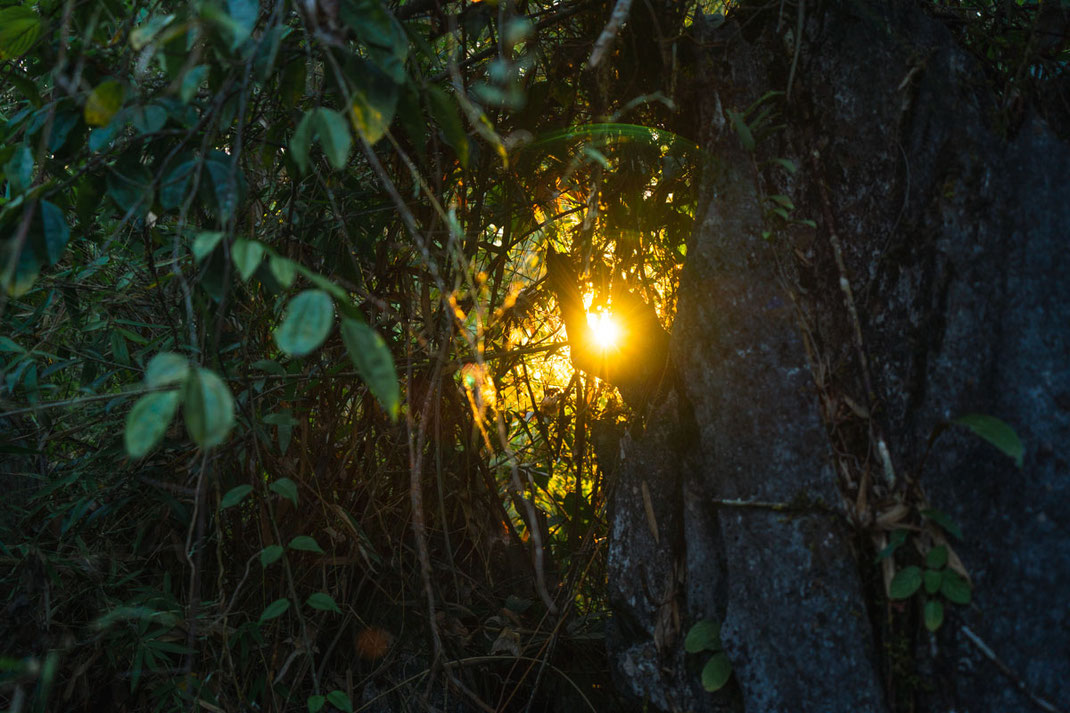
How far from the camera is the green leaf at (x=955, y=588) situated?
1.08 meters

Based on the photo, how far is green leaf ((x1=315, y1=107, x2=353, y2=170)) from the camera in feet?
3.00

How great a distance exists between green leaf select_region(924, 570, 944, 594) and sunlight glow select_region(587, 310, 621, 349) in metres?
0.76

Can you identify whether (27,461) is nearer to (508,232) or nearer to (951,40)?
(508,232)

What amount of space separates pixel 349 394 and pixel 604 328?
66 cm

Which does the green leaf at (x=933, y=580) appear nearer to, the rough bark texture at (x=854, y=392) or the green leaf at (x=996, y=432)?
the rough bark texture at (x=854, y=392)

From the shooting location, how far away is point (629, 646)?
1415mm

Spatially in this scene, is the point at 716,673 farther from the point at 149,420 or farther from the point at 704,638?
the point at 149,420

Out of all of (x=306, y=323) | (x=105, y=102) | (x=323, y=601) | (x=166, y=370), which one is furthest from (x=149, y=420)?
(x=323, y=601)

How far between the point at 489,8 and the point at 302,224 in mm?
648

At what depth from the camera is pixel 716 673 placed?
48.3 inches

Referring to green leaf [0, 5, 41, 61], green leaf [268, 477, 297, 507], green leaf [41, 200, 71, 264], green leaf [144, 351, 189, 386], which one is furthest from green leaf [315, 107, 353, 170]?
green leaf [268, 477, 297, 507]

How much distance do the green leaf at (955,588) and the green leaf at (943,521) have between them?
0.06 m

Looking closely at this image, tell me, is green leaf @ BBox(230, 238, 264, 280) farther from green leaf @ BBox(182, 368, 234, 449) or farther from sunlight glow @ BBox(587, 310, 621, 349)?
sunlight glow @ BBox(587, 310, 621, 349)

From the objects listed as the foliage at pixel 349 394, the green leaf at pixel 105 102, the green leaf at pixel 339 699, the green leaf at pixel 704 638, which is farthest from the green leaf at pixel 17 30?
the green leaf at pixel 704 638
